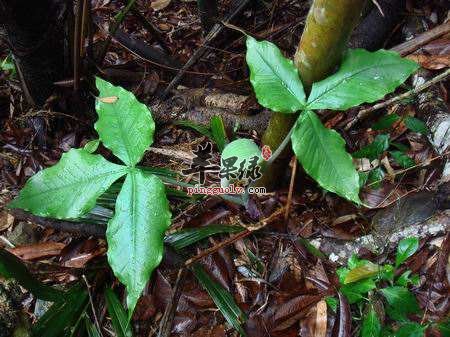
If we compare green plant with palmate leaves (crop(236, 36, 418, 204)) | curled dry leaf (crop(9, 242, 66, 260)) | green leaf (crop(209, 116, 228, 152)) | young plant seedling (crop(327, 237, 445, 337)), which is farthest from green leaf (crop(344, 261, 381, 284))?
curled dry leaf (crop(9, 242, 66, 260))

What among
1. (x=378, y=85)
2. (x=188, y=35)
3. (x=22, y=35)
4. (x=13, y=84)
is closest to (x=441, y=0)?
(x=378, y=85)

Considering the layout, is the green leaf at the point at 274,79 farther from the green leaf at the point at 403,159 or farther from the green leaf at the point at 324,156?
the green leaf at the point at 403,159

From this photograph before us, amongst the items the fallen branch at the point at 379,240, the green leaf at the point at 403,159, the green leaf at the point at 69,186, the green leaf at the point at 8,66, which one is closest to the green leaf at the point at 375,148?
the green leaf at the point at 403,159

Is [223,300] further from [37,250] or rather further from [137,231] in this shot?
[37,250]

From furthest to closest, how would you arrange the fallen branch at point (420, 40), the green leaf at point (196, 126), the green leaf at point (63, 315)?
A: the green leaf at point (196, 126), the fallen branch at point (420, 40), the green leaf at point (63, 315)

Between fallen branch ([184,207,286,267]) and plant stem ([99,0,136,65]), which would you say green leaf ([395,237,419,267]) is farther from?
plant stem ([99,0,136,65])

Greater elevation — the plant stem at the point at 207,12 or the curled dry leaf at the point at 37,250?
the plant stem at the point at 207,12
